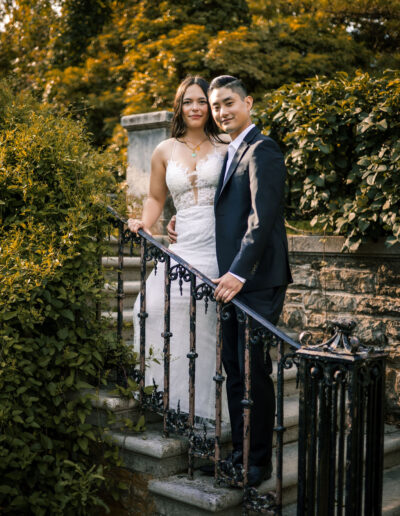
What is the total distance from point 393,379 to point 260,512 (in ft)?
6.42

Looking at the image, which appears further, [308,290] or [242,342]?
[308,290]

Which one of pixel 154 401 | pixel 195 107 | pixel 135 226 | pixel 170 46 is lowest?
pixel 154 401

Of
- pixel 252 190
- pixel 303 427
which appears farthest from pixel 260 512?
pixel 252 190

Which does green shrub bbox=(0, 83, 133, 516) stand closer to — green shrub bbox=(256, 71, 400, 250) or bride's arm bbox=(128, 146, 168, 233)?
bride's arm bbox=(128, 146, 168, 233)

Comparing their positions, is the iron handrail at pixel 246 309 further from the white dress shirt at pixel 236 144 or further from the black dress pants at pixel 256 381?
the white dress shirt at pixel 236 144

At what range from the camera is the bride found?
11.2 feet

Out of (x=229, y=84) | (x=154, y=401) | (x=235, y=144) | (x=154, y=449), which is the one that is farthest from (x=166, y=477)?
(x=229, y=84)

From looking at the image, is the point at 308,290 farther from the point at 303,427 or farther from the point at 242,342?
the point at 303,427

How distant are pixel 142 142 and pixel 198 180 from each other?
2520mm

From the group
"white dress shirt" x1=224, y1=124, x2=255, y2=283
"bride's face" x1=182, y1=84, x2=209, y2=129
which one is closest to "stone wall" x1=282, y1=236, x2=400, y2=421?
"bride's face" x1=182, y1=84, x2=209, y2=129

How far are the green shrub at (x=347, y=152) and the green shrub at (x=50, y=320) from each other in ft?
5.70

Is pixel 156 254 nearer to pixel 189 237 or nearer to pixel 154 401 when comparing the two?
pixel 189 237

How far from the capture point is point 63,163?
11.0ft

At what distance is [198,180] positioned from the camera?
354 centimetres
